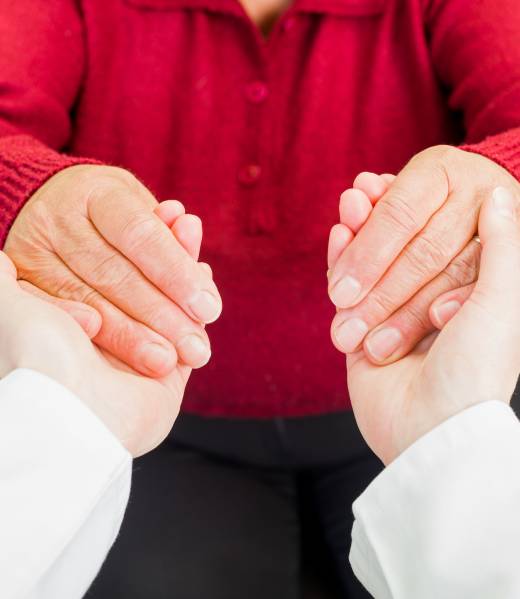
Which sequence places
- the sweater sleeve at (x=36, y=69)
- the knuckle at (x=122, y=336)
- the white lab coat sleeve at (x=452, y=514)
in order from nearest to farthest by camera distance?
the white lab coat sleeve at (x=452, y=514), the knuckle at (x=122, y=336), the sweater sleeve at (x=36, y=69)

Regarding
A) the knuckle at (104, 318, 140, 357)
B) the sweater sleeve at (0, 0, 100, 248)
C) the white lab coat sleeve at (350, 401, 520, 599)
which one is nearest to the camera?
the white lab coat sleeve at (350, 401, 520, 599)

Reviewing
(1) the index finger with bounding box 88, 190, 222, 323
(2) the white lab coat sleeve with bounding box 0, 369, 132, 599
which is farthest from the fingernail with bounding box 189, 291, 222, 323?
(2) the white lab coat sleeve with bounding box 0, 369, 132, 599

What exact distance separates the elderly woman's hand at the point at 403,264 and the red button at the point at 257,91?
172mm

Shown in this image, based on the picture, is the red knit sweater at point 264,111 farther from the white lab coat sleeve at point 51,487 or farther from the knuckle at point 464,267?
the white lab coat sleeve at point 51,487

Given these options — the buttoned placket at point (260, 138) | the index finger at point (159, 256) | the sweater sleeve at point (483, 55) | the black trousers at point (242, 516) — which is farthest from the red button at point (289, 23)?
the black trousers at point (242, 516)

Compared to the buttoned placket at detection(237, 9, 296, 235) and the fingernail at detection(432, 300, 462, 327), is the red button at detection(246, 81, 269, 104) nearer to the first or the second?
the buttoned placket at detection(237, 9, 296, 235)

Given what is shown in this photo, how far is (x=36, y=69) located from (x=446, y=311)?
1.28ft

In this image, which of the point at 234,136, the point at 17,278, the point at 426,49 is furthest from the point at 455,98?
the point at 17,278

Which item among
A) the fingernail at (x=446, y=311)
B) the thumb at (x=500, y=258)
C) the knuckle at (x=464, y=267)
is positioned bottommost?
the fingernail at (x=446, y=311)

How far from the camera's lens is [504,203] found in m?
0.51

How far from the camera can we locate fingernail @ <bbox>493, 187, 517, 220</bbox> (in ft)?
1.66

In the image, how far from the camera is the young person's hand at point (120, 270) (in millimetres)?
505

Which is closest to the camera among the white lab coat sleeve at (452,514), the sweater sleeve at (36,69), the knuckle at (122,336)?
the white lab coat sleeve at (452,514)

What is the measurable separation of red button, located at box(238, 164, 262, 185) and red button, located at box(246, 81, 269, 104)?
6 centimetres
